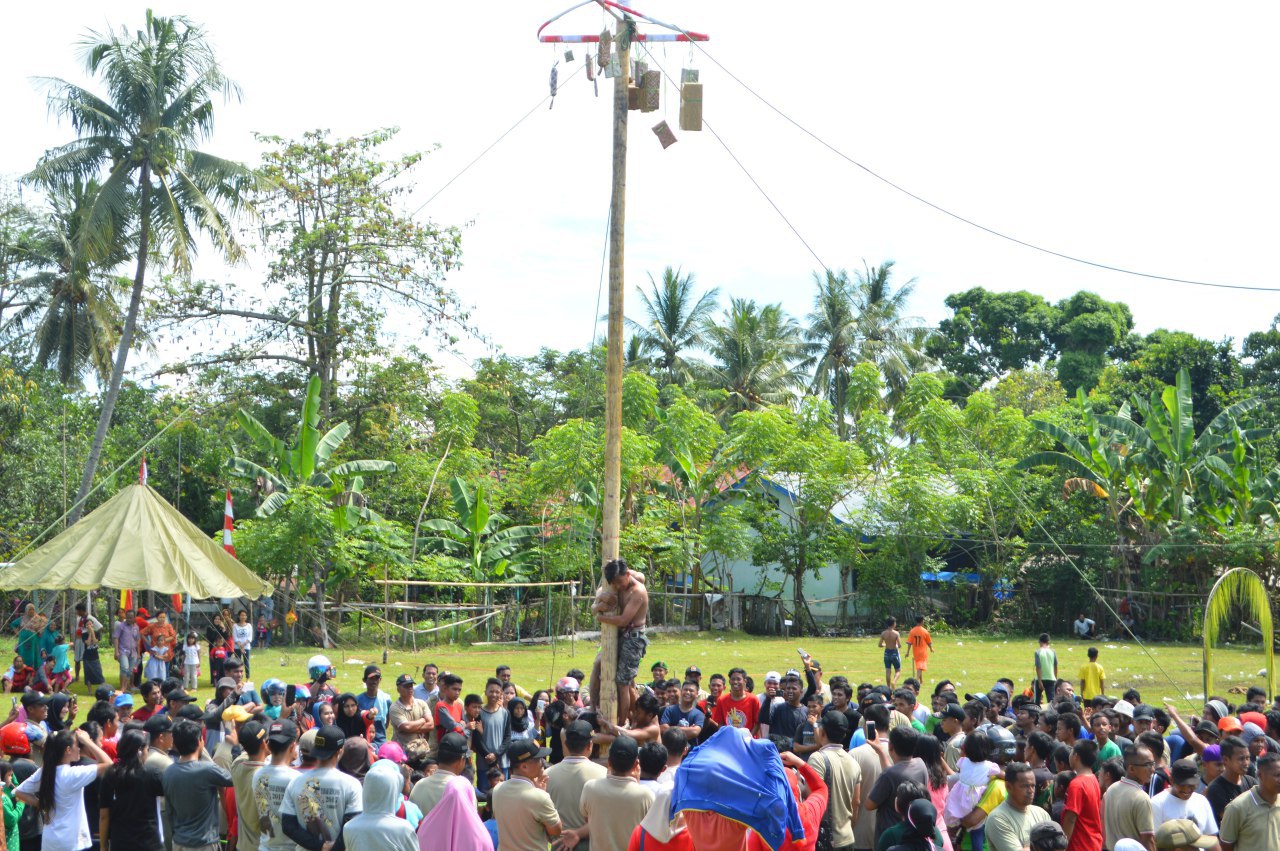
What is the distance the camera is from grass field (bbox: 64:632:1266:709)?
21750 mm

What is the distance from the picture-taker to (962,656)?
27203 millimetres

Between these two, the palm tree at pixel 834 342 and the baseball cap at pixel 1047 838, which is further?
the palm tree at pixel 834 342

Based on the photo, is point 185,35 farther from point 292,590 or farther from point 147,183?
point 292,590

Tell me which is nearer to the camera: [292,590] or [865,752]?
[865,752]

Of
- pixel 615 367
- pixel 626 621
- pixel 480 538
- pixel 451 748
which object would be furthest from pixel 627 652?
pixel 480 538

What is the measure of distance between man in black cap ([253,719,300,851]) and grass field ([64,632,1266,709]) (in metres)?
12.7

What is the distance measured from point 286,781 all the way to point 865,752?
12.0 ft

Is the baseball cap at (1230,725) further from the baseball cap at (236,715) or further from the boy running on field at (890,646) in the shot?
the boy running on field at (890,646)

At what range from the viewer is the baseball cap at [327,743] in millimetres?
6695

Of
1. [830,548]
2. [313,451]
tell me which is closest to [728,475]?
[830,548]

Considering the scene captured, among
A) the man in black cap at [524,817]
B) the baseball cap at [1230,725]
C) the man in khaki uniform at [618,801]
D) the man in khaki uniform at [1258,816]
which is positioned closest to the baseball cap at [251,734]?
the man in black cap at [524,817]

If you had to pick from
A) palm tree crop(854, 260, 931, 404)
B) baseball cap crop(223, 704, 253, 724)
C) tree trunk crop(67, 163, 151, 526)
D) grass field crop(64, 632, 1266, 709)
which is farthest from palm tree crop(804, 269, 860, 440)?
baseball cap crop(223, 704, 253, 724)

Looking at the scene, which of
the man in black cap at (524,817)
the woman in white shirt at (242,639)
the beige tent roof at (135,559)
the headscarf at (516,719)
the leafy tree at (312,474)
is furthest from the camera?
the leafy tree at (312,474)

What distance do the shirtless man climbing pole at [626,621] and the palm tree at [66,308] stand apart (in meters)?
25.0
